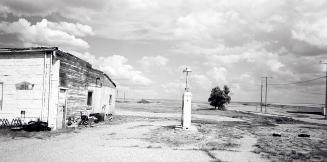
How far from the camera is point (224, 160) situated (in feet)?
35.2

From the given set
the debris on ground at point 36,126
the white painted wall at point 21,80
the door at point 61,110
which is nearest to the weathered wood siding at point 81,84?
the door at point 61,110

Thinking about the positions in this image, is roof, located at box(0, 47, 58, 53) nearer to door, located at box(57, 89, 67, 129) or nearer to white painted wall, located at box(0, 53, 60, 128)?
white painted wall, located at box(0, 53, 60, 128)

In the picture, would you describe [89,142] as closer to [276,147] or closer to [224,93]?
[276,147]

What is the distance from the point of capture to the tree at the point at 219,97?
60531mm

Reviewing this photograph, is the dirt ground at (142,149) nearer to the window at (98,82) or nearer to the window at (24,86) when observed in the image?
the window at (24,86)

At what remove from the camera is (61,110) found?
752 inches

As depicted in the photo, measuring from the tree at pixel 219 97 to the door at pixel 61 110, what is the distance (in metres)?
45.4

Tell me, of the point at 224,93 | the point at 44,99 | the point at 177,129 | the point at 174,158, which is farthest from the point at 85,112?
the point at 224,93

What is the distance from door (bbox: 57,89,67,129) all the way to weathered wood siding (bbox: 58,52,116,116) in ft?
1.83

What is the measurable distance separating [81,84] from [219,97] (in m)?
42.6

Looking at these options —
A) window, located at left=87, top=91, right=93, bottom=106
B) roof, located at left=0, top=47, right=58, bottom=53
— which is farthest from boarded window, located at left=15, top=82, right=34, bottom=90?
window, located at left=87, top=91, right=93, bottom=106

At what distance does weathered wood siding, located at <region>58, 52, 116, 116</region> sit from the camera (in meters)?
19.9

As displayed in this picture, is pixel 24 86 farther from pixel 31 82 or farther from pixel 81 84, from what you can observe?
pixel 81 84

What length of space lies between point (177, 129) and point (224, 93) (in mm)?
43147
